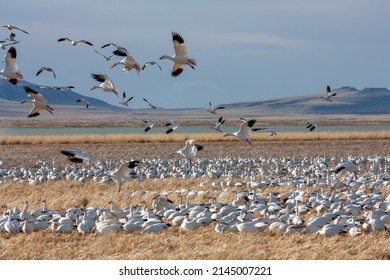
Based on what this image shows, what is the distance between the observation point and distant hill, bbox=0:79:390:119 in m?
148

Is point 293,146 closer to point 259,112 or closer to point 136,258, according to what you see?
point 136,258

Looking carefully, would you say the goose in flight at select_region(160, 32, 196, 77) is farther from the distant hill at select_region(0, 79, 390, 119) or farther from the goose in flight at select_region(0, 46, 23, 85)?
the distant hill at select_region(0, 79, 390, 119)

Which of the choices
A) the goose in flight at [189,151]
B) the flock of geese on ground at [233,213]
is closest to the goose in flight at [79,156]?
the flock of geese on ground at [233,213]

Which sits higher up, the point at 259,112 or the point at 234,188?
the point at 234,188

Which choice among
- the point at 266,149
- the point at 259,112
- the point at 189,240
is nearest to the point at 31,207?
the point at 189,240

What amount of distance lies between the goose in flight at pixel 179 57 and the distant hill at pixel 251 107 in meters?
127

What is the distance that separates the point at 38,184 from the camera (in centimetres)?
A: 1811

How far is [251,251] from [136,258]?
1.35 meters

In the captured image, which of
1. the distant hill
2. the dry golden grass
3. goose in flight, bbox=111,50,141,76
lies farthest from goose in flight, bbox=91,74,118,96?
the distant hill

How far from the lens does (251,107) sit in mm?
168625

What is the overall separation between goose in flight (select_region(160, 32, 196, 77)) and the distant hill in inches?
4997

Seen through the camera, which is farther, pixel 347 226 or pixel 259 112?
pixel 259 112

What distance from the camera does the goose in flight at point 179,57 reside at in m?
13.0

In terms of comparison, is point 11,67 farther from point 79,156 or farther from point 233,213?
point 233,213
